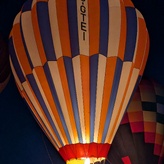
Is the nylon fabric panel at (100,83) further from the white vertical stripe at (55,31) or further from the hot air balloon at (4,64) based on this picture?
the hot air balloon at (4,64)

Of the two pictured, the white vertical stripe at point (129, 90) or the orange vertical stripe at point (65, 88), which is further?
the white vertical stripe at point (129, 90)

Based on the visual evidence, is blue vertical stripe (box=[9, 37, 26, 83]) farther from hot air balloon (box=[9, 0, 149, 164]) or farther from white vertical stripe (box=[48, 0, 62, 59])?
white vertical stripe (box=[48, 0, 62, 59])

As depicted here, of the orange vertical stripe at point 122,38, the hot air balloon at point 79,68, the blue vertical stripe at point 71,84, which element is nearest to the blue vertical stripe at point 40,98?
the hot air balloon at point 79,68

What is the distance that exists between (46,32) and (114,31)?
1.75 ft

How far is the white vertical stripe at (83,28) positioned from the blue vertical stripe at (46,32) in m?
0.23

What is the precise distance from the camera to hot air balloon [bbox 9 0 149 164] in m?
3.70

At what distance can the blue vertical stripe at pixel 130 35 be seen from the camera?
384 cm

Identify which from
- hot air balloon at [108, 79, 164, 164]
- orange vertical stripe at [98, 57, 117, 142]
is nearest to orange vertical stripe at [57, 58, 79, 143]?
orange vertical stripe at [98, 57, 117, 142]

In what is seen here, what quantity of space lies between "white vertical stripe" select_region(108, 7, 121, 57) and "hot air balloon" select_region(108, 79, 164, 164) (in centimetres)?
113

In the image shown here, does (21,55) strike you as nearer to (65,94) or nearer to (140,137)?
(65,94)

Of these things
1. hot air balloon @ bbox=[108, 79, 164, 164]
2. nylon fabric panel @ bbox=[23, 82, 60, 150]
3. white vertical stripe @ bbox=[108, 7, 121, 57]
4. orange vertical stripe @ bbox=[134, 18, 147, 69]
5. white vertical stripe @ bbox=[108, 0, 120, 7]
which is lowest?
hot air balloon @ bbox=[108, 79, 164, 164]

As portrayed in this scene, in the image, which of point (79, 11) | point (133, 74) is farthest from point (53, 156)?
point (79, 11)

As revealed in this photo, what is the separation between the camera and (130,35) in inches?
152

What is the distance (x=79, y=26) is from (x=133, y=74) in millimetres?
608
